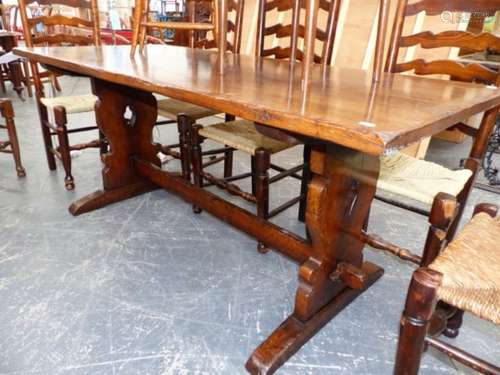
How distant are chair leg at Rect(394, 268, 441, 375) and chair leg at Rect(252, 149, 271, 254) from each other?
0.88 m

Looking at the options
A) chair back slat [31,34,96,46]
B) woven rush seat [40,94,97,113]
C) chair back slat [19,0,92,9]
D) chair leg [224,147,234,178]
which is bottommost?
chair leg [224,147,234,178]

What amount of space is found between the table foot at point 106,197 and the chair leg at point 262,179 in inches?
35.1

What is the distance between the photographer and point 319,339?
→ 130cm

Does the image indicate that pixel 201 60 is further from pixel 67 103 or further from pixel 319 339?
pixel 319 339

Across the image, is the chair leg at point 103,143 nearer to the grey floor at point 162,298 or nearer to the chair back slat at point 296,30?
the grey floor at point 162,298

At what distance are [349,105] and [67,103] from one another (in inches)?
76.2

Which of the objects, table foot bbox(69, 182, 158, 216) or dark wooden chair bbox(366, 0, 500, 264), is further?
table foot bbox(69, 182, 158, 216)

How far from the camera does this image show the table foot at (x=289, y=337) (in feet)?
3.78

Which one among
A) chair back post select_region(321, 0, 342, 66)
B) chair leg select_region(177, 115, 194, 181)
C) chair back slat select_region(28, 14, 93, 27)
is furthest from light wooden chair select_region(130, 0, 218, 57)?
chair back slat select_region(28, 14, 93, 27)

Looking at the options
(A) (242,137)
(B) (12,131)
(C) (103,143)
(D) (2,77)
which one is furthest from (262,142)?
(D) (2,77)

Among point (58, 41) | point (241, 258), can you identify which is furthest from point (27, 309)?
point (58, 41)

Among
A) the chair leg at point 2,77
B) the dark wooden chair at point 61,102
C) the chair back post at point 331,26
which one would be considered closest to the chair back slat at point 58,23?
the dark wooden chair at point 61,102

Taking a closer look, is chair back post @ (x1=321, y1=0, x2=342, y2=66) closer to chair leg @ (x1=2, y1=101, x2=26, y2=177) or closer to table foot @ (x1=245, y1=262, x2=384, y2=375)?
table foot @ (x1=245, y1=262, x2=384, y2=375)

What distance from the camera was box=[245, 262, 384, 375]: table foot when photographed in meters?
1.15
